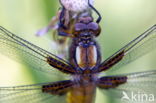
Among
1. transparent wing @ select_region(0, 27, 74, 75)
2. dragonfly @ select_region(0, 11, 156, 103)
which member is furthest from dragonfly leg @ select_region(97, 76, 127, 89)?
transparent wing @ select_region(0, 27, 74, 75)

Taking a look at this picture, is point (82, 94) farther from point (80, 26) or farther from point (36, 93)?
point (80, 26)

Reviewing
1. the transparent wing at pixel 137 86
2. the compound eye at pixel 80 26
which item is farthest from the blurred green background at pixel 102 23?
the compound eye at pixel 80 26

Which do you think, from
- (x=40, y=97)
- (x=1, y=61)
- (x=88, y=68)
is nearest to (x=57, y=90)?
(x=40, y=97)

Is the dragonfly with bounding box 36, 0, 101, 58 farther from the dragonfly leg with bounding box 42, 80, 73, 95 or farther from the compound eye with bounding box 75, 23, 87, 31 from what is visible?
the dragonfly leg with bounding box 42, 80, 73, 95

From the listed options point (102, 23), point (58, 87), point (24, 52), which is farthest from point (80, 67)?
point (102, 23)

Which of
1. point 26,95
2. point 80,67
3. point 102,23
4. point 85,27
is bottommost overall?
point 26,95

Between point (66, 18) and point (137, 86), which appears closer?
point (66, 18)
